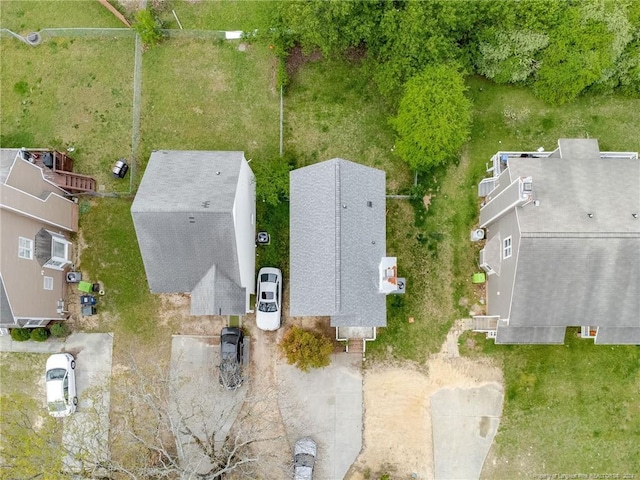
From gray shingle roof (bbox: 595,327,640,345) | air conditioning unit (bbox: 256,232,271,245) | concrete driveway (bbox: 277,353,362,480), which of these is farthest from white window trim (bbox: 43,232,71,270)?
gray shingle roof (bbox: 595,327,640,345)

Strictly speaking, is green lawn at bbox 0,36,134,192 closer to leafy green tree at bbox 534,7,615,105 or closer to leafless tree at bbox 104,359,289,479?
leafless tree at bbox 104,359,289,479

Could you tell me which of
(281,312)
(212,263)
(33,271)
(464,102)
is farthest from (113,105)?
(464,102)

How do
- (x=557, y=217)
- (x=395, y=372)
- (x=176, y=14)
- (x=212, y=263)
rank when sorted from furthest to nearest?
1. (x=176, y=14)
2. (x=395, y=372)
3. (x=212, y=263)
4. (x=557, y=217)

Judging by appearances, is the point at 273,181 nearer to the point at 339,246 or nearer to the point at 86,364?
the point at 339,246

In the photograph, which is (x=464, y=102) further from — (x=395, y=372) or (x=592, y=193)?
(x=395, y=372)

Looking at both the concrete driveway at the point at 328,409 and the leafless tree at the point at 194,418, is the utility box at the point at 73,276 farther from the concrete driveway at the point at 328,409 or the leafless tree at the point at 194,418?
the concrete driveway at the point at 328,409

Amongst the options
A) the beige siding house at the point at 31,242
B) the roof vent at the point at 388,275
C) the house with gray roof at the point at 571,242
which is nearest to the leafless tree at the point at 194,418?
the beige siding house at the point at 31,242
